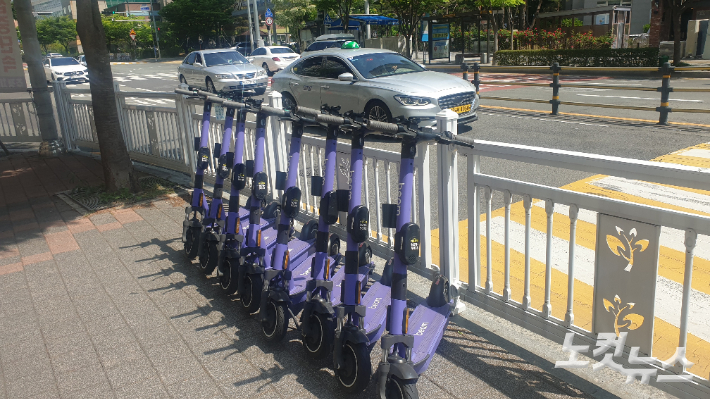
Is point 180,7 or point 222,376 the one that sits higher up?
point 180,7

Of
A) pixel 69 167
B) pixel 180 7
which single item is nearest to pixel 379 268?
pixel 69 167

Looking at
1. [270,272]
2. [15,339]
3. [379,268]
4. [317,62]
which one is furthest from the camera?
[317,62]

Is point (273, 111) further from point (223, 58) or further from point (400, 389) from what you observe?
point (223, 58)

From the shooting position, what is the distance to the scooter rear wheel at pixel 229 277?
14.0ft

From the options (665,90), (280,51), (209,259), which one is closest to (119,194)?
(209,259)

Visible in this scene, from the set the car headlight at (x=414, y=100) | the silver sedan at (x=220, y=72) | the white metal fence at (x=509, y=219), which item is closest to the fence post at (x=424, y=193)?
the white metal fence at (x=509, y=219)

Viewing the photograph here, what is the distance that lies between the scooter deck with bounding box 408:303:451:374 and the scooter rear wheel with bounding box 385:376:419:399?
0.63 feet

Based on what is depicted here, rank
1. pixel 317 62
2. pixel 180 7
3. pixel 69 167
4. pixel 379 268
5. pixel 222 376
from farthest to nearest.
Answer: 1. pixel 180 7
2. pixel 317 62
3. pixel 69 167
4. pixel 379 268
5. pixel 222 376

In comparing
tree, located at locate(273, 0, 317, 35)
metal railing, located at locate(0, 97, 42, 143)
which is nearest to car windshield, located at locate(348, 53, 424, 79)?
metal railing, located at locate(0, 97, 42, 143)

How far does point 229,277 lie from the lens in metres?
4.38

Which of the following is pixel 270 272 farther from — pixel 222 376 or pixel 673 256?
pixel 673 256

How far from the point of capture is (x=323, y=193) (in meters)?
3.41

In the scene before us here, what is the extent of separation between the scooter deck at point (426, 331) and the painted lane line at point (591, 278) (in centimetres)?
154

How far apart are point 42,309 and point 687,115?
12.9 metres
